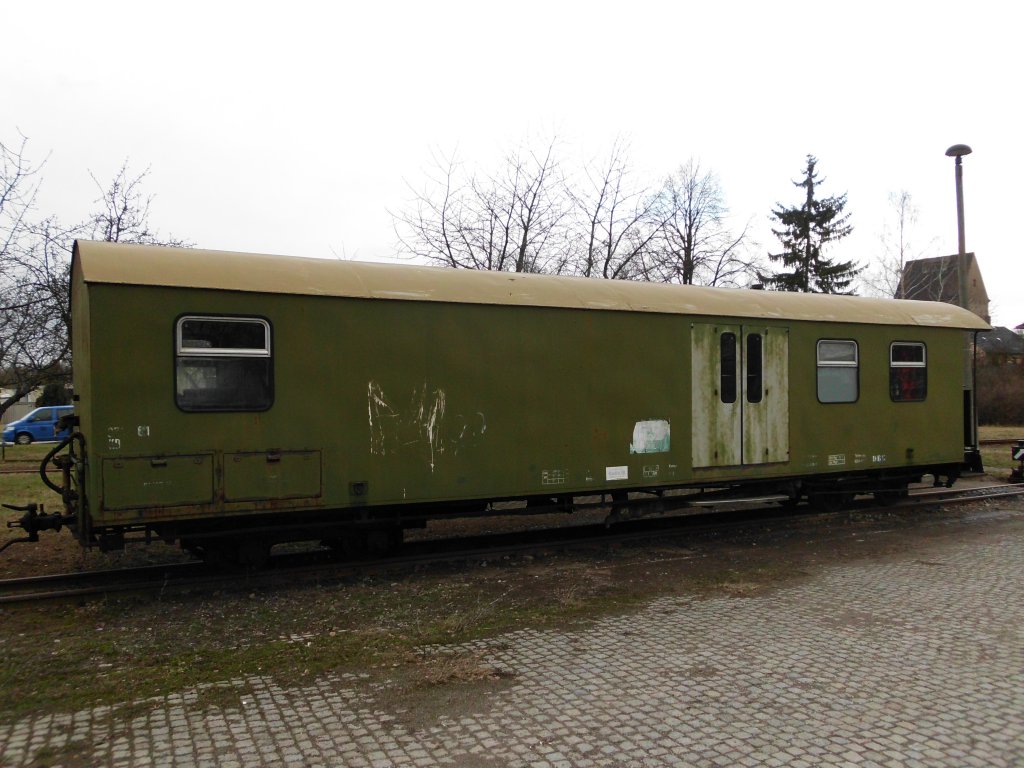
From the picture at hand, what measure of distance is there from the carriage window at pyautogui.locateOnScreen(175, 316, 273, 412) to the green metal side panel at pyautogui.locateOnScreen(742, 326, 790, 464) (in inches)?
230

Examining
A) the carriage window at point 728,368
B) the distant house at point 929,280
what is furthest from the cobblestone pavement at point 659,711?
the distant house at point 929,280

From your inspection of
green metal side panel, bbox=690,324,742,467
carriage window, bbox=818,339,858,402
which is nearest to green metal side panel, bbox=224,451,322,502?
green metal side panel, bbox=690,324,742,467

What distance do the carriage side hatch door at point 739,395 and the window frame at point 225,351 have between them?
4936mm

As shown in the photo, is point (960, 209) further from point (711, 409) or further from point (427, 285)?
point (427, 285)

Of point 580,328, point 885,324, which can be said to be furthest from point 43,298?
point 885,324

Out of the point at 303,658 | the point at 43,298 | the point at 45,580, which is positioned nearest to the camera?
the point at 303,658

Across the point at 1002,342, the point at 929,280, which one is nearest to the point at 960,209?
the point at 929,280

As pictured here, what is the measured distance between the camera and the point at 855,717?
4.25 meters

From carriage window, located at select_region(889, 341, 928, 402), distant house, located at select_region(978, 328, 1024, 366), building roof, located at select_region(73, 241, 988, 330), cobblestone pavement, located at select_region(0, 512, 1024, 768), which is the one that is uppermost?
distant house, located at select_region(978, 328, 1024, 366)

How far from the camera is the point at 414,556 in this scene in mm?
7906

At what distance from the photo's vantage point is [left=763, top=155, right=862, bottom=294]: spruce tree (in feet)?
123

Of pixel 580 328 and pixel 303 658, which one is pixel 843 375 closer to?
pixel 580 328

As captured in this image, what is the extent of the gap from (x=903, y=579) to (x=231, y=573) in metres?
6.67

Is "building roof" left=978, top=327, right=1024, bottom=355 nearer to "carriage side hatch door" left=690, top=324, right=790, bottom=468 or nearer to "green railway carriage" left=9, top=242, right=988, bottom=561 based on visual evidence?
"green railway carriage" left=9, top=242, right=988, bottom=561
